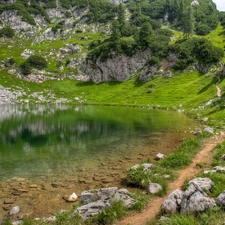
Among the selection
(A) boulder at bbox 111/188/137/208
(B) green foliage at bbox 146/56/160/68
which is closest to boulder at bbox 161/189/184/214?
(A) boulder at bbox 111/188/137/208

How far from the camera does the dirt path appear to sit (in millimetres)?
15089

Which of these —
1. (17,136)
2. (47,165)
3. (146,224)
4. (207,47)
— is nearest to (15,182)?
(47,165)

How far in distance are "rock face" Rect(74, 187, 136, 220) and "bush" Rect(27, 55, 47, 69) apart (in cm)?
15538

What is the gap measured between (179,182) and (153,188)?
286 cm

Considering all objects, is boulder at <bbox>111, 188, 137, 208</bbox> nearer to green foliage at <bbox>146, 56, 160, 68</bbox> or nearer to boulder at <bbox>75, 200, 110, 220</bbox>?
boulder at <bbox>75, 200, 110, 220</bbox>

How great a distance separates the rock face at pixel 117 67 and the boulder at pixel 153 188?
5268 inches

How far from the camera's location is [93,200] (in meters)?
17.6

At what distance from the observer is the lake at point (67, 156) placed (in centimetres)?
2100

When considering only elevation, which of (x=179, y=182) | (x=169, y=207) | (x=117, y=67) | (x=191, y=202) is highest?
(x=117, y=67)

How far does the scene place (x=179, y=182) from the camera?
20672 mm

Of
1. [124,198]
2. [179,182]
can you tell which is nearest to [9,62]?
[179,182]

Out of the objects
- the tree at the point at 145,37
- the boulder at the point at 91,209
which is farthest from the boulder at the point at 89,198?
the tree at the point at 145,37

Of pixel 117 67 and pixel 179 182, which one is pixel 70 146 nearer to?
pixel 179 182

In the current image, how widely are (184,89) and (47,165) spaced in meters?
86.6
